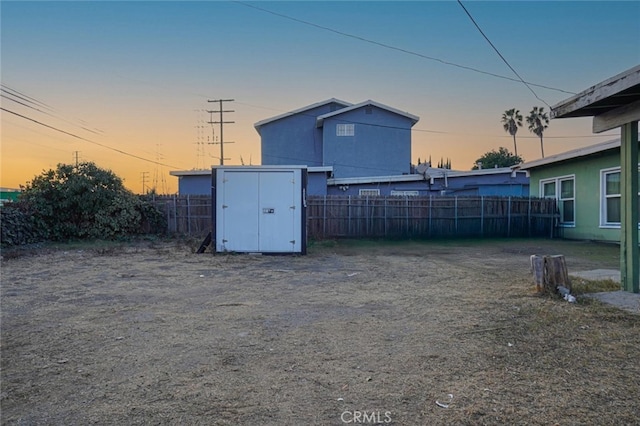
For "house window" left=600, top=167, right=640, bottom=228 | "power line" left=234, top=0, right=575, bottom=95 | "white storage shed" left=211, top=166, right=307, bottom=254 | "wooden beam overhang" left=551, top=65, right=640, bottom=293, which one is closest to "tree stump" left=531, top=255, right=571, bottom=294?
"wooden beam overhang" left=551, top=65, right=640, bottom=293

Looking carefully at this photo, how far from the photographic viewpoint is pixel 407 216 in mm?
16719

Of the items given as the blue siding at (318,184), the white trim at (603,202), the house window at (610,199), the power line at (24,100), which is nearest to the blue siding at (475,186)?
the blue siding at (318,184)

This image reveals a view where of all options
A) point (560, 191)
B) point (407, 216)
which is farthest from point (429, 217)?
point (560, 191)

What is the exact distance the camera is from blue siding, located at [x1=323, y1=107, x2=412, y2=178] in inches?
1043

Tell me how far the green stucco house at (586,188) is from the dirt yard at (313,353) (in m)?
8.15

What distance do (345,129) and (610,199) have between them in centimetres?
1618

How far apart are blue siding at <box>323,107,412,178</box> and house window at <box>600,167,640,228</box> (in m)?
14.5

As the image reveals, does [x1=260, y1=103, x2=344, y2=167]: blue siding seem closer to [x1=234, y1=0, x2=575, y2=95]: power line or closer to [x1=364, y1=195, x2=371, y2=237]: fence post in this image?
[x1=364, y1=195, x2=371, y2=237]: fence post

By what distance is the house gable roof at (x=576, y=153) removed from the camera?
12028mm

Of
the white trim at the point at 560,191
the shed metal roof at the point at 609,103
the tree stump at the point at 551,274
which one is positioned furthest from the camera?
the white trim at the point at 560,191

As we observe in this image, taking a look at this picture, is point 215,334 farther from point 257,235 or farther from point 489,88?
point 489,88

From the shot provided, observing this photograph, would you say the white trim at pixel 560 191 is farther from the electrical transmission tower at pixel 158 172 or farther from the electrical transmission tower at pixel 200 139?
the electrical transmission tower at pixel 200 139

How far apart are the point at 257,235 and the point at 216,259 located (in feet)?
4.86

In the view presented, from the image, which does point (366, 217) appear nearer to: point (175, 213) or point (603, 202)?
point (175, 213)
